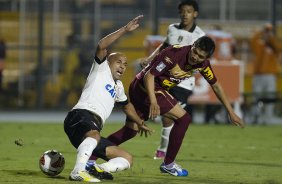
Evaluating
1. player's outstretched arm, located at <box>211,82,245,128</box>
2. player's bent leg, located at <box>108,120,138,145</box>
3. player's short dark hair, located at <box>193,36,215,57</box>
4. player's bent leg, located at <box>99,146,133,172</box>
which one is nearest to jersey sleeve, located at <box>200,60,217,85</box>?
player's outstretched arm, located at <box>211,82,245,128</box>

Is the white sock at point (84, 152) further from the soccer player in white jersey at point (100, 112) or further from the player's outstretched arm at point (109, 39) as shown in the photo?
the player's outstretched arm at point (109, 39)

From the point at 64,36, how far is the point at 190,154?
12169mm

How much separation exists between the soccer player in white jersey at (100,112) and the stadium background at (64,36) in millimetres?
14297

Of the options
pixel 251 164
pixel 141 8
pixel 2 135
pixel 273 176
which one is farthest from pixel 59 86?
pixel 273 176

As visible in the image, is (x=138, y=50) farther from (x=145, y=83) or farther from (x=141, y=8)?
(x=145, y=83)

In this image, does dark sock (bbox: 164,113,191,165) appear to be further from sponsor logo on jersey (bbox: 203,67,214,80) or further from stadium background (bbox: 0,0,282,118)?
stadium background (bbox: 0,0,282,118)

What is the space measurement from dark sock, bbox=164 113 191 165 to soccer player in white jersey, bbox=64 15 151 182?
0.66 meters

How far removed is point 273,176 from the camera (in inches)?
456

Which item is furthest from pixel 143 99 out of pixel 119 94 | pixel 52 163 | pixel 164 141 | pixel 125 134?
pixel 164 141

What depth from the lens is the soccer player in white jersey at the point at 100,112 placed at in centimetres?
1039

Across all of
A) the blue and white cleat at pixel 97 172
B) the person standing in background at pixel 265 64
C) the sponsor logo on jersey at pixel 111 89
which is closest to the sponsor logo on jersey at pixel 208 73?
the sponsor logo on jersey at pixel 111 89

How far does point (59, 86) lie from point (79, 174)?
1585 centimetres

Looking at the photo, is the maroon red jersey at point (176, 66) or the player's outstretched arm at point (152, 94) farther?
the maroon red jersey at point (176, 66)

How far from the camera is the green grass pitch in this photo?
11.1 m
